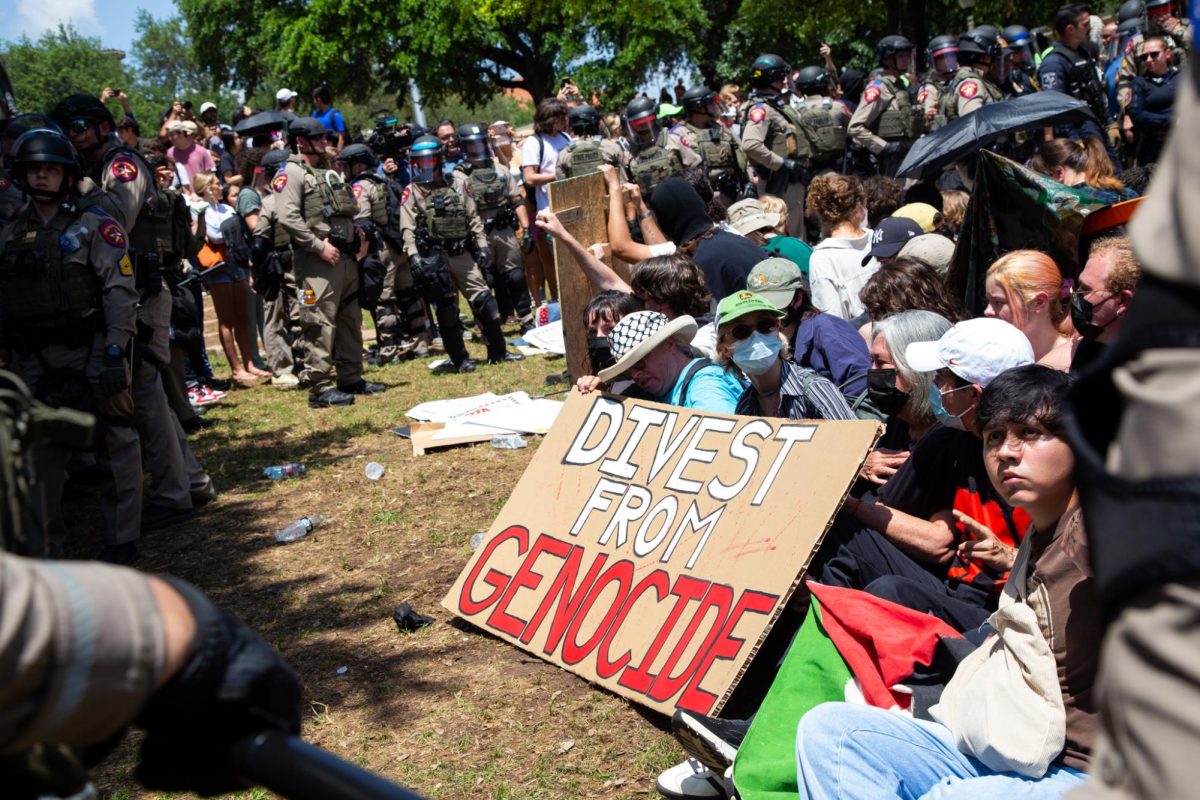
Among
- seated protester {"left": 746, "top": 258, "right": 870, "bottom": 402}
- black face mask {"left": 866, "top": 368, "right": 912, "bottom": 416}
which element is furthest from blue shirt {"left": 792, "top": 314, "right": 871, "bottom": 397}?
black face mask {"left": 866, "top": 368, "right": 912, "bottom": 416}

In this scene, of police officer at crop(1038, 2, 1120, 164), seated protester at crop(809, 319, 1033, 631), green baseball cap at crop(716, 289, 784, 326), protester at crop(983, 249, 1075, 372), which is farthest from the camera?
police officer at crop(1038, 2, 1120, 164)

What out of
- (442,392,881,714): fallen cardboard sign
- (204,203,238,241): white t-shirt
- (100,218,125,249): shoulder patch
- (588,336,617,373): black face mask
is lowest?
(442,392,881,714): fallen cardboard sign

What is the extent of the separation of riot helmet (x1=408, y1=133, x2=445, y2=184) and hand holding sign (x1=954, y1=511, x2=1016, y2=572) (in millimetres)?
7936

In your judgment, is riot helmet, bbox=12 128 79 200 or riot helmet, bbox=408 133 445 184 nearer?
riot helmet, bbox=12 128 79 200

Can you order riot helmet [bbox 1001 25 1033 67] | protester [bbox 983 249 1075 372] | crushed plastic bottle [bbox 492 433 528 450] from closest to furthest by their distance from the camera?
protester [bbox 983 249 1075 372], crushed plastic bottle [bbox 492 433 528 450], riot helmet [bbox 1001 25 1033 67]

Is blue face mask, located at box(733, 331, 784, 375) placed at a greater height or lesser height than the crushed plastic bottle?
greater

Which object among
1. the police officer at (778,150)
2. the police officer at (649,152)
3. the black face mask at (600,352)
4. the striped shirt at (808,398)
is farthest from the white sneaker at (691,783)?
the police officer at (778,150)

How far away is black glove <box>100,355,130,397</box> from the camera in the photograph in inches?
239

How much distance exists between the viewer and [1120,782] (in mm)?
1092

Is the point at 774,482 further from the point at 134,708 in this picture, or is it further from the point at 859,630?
the point at 134,708

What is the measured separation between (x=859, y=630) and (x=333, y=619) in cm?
291

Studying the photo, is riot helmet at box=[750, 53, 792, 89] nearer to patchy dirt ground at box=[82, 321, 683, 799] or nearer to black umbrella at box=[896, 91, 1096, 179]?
black umbrella at box=[896, 91, 1096, 179]

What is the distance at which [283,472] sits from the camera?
799 cm

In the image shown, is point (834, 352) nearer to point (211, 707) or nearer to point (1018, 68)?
point (211, 707)
